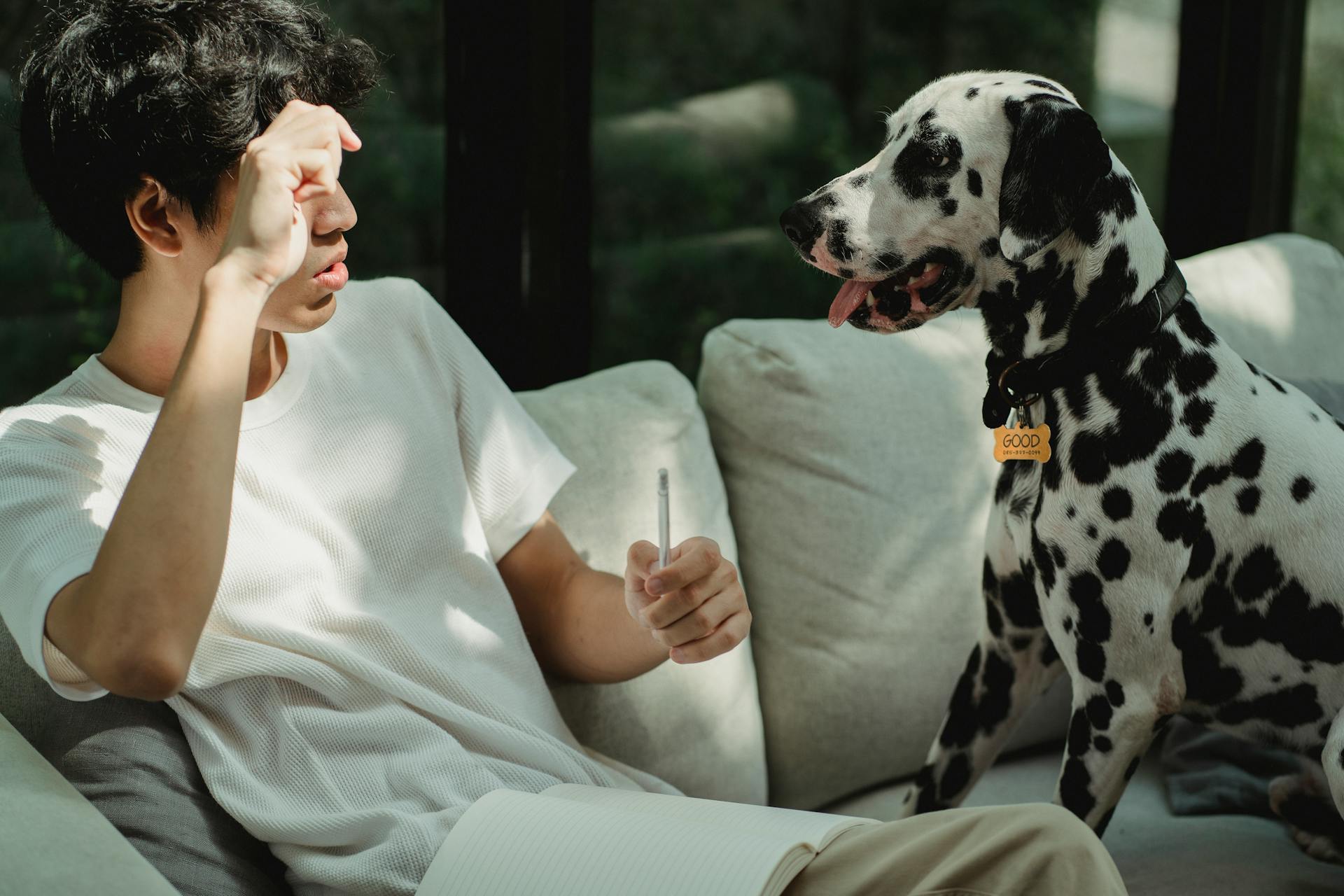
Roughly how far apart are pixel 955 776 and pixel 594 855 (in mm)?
689

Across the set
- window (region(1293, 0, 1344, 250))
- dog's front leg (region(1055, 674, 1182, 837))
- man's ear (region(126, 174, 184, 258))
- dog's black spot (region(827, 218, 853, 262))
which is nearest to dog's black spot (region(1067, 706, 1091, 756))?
dog's front leg (region(1055, 674, 1182, 837))

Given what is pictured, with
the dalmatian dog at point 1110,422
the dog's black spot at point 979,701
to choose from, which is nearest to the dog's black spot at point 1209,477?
the dalmatian dog at point 1110,422

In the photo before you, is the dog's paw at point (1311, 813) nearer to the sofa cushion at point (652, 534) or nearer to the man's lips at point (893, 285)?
the sofa cushion at point (652, 534)

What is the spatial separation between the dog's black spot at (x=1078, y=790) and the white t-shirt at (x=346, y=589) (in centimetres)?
47

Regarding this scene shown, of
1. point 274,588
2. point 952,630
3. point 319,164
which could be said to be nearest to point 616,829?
point 274,588

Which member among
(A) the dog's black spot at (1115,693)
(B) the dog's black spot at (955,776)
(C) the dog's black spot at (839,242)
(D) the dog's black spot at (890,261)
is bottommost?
(B) the dog's black spot at (955,776)

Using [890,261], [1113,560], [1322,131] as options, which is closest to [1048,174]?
[890,261]

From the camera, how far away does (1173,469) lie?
1284 millimetres

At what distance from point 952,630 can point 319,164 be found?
3.77 feet

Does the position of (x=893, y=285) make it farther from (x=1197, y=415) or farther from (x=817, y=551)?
(x=817, y=551)

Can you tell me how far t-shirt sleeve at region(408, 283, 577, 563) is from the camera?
141 centimetres

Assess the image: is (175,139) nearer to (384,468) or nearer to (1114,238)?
(384,468)

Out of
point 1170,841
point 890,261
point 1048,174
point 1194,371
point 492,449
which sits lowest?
point 1170,841

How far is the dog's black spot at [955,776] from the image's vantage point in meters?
1.54
